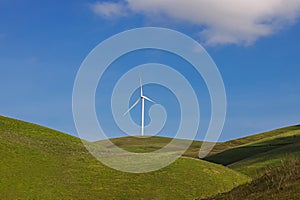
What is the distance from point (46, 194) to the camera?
193 ft

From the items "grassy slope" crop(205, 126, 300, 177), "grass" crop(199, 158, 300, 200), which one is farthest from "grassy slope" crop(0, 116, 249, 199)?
"grass" crop(199, 158, 300, 200)

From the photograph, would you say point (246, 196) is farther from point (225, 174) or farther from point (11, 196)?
point (225, 174)

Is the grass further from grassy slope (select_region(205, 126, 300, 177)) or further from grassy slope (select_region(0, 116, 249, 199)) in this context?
grassy slope (select_region(205, 126, 300, 177))

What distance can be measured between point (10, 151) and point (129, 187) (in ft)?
64.5

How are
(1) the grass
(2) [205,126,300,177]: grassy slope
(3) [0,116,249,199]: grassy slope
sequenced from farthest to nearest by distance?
(2) [205,126,300,177]: grassy slope, (3) [0,116,249,199]: grassy slope, (1) the grass

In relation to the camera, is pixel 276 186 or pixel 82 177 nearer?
pixel 276 186

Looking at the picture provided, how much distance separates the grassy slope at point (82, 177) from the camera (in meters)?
60.4

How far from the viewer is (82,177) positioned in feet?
221

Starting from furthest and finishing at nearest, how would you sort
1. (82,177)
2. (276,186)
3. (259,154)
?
(259,154), (82,177), (276,186)

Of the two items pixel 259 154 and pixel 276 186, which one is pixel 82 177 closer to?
pixel 276 186

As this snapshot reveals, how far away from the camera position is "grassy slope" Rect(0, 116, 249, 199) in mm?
60406

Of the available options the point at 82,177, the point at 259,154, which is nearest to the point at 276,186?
the point at 82,177

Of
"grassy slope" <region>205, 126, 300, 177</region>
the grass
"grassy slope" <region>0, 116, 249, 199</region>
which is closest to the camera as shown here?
the grass

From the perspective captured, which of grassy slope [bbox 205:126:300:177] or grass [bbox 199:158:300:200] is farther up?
grassy slope [bbox 205:126:300:177]
